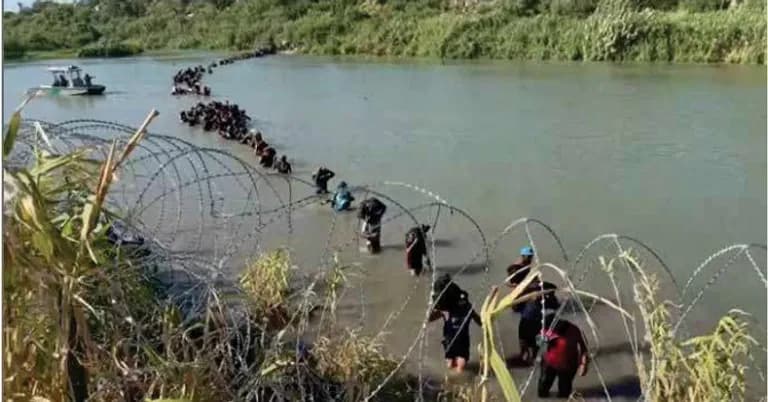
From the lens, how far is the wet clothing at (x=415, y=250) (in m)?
8.55

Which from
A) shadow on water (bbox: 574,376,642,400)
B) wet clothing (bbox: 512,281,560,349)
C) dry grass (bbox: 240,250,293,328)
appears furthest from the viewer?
dry grass (bbox: 240,250,293,328)

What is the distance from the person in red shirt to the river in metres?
1.17

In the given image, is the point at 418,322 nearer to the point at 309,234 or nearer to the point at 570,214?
the point at 309,234

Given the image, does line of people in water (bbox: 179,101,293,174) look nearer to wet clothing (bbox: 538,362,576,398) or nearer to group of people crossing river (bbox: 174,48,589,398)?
group of people crossing river (bbox: 174,48,589,398)

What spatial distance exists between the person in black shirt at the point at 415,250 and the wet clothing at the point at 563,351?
2.49m

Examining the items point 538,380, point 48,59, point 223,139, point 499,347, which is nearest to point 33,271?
point 538,380

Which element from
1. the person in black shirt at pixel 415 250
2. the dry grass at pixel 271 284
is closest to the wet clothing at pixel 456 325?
the dry grass at pixel 271 284

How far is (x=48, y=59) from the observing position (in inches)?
1937

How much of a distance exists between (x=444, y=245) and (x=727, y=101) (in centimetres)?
1502

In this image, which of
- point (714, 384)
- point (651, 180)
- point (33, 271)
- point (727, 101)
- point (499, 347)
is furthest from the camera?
point (727, 101)

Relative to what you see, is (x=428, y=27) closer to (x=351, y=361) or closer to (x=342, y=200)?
(x=342, y=200)

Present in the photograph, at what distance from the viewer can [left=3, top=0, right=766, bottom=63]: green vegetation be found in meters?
35.9

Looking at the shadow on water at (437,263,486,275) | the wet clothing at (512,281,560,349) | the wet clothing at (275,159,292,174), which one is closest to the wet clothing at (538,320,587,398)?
the wet clothing at (512,281,560,349)

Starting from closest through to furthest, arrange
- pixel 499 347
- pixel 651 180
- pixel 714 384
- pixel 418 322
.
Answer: pixel 714 384 < pixel 499 347 < pixel 418 322 < pixel 651 180
